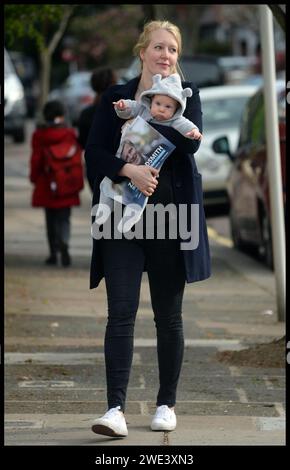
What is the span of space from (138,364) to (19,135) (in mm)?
27392

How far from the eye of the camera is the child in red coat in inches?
523

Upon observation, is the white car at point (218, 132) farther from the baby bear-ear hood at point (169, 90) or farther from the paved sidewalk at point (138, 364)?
the baby bear-ear hood at point (169, 90)

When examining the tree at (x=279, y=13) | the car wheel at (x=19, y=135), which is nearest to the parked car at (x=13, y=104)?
the car wheel at (x=19, y=135)

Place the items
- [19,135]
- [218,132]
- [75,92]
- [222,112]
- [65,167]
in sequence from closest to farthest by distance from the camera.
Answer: [65,167] → [218,132] → [222,112] → [19,135] → [75,92]

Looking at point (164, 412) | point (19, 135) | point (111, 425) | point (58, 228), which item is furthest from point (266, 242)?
point (19, 135)

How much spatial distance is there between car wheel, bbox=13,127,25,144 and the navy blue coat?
1121 inches

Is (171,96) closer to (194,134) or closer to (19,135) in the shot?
(194,134)

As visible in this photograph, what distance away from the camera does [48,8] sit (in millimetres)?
11875

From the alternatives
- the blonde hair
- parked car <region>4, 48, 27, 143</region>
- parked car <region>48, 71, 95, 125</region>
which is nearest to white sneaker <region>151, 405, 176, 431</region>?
the blonde hair

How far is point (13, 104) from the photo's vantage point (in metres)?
32.8

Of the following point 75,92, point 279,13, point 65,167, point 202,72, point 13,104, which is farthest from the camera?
point 75,92

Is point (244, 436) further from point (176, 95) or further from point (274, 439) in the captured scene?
point (176, 95)

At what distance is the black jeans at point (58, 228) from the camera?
43.9 ft

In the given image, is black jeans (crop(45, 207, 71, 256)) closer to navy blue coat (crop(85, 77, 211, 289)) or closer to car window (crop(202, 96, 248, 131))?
car window (crop(202, 96, 248, 131))
